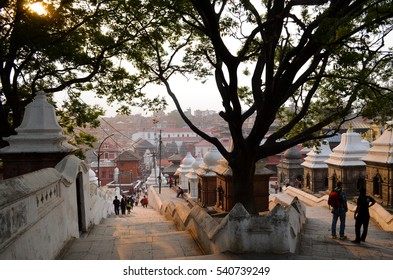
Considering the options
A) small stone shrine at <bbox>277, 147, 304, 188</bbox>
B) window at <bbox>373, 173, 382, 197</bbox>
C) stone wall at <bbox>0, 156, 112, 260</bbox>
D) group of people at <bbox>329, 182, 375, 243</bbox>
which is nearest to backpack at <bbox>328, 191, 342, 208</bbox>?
group of people at <bbox>329, 182, 375, 243</bbox>

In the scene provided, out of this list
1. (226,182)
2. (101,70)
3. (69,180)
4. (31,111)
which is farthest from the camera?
(226,182)

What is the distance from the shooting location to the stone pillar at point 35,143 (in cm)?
934

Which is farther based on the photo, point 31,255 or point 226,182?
point 226,182

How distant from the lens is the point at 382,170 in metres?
16.6

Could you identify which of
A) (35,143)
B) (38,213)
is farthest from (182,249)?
(35,143)

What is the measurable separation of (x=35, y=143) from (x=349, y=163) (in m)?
17.9

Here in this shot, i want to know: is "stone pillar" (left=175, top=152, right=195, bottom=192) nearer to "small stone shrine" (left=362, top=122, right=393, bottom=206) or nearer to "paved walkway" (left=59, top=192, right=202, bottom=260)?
"small stone shrine" (left=362, top=122, right=393, bottom=206)

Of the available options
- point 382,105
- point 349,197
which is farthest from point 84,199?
point 349,197

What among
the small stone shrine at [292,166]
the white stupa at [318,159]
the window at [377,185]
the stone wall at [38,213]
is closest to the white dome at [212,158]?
the window at [377,185]

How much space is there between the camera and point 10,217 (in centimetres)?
488

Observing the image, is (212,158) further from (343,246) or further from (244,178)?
(343,246)

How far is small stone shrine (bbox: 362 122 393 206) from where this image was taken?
633 inches

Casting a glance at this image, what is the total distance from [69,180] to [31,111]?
216 centimetres

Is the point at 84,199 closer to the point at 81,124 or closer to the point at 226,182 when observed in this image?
the point at 81,124
